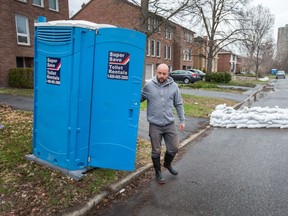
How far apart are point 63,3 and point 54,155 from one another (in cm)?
2014

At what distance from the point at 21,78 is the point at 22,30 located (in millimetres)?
4386

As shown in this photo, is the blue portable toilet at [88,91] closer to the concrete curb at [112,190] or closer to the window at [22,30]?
the concrete curb at [112,190]

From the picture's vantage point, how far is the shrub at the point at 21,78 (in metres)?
15.4

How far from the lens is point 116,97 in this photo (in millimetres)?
3777

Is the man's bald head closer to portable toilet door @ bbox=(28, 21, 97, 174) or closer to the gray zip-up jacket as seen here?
the gray zip-up jacket

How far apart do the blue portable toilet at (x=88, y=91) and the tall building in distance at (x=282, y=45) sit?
9864cm

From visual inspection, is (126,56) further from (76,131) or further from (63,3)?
(63,3)

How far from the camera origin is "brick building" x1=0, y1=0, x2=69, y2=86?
16438mm

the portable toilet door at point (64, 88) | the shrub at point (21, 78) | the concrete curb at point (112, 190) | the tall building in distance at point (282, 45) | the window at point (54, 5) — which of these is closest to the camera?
the concrete curb at point (112, 190)

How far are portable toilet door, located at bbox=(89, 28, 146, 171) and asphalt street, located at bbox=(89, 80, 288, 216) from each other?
2.20 feet

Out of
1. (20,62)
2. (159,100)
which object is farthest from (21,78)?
(159,100)

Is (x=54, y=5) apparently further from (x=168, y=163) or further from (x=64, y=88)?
(x=168, y=163)

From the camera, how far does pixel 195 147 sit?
20.7ft

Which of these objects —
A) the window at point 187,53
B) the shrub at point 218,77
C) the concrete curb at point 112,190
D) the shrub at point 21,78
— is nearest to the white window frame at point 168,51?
the window at point 187,53
